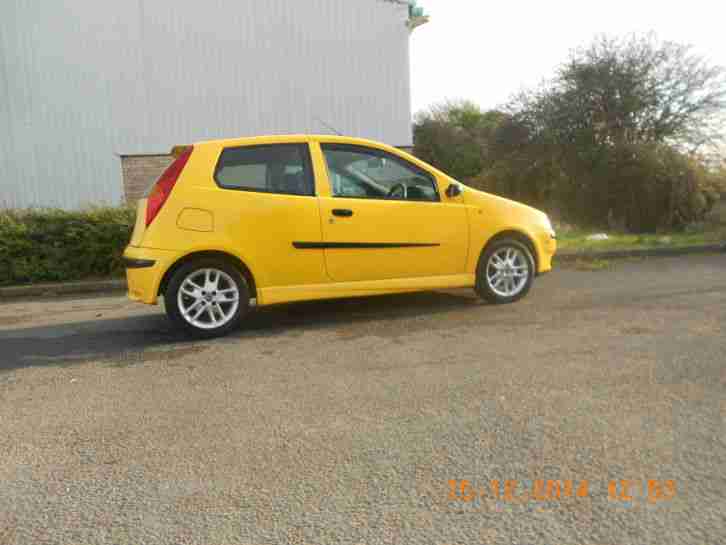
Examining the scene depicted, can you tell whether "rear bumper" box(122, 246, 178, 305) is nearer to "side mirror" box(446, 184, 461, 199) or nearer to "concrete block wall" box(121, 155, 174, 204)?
"side mirror" box(446, 184, 461, 199)

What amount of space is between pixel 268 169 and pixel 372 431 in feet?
9.52

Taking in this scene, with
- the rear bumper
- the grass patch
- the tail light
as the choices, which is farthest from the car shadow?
the grass patch

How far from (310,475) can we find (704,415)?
6.62 feet

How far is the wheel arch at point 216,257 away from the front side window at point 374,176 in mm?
1038

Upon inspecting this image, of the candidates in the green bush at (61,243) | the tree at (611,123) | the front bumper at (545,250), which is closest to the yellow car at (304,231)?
the front bumper at (545,250)

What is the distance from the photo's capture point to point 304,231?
5105 millimetres

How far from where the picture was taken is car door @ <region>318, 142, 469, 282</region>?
524 centimetres

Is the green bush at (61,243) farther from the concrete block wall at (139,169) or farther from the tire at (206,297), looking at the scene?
the concrete block wall at (139,169)

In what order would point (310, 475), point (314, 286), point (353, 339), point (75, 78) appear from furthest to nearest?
point (75, 78) < point (314, 286) < point (353, 339) < point (310, 475)

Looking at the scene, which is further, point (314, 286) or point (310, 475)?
point (314, 286)

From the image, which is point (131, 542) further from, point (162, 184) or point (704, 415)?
point (162, 184)

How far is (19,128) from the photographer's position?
13.2m

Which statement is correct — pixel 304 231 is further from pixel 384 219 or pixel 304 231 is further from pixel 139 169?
pixel 139 169

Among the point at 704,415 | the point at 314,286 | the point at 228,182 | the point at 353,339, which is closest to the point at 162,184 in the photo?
the point at 228,182
